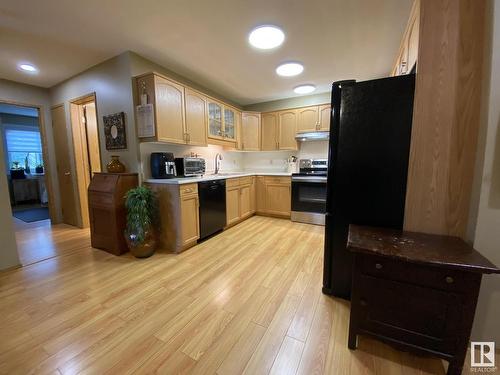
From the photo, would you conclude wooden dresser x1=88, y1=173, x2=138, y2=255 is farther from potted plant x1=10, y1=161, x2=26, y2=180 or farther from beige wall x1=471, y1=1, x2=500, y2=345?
potted plant x1=10, y1=161, x2=26, y2=180

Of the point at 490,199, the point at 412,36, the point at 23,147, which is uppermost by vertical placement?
the point at 412,36

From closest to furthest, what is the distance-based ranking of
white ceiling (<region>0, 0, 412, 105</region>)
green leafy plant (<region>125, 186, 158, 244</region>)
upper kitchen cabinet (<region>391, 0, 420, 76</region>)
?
upper kitchen cabinet (<region>391, 0, 420, 76</region>)
white ceiling (<region>0, 0, 412, 105</region>)
green leafy plant (<region>125, 186, 158, 244</region>)

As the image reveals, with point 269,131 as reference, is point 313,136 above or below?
below

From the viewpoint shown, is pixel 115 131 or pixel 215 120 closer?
pixel 115 131

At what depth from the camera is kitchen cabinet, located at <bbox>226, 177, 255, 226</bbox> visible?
3.46m

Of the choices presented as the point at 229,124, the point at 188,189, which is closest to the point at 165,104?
the point at 188,189

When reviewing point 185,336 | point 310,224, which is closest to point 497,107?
point 185,336

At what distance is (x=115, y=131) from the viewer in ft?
8.82

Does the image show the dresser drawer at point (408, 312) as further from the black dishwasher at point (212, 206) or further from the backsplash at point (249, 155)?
the backsplash at point (249, 155)

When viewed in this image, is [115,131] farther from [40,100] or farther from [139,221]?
[40,100]

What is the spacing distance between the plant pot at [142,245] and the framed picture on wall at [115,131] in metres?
1.19

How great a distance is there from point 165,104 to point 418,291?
2.92 m

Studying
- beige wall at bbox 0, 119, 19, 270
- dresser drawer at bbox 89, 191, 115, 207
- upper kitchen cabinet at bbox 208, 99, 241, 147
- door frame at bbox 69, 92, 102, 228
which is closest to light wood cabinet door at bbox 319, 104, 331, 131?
upper kitchen cabinet at bbox 208, 99, 241, 147

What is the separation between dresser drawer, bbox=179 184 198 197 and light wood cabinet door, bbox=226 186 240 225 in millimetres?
772
